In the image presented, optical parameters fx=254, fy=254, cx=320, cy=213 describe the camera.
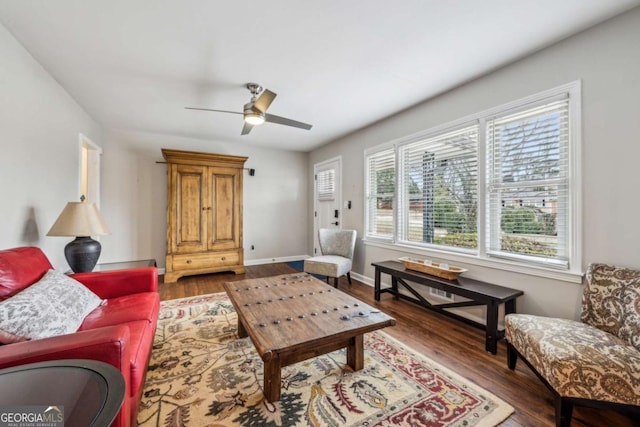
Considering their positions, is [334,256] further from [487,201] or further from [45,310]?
[45,310]

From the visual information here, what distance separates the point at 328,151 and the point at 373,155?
1.32m

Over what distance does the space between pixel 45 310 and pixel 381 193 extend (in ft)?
11.3

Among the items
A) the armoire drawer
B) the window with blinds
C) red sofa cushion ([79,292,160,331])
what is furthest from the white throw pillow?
the window with blinds

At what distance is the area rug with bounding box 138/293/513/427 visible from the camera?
139 cm

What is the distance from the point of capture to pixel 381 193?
12.3 feet

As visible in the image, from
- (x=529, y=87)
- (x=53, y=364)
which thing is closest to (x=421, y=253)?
→ (x=529, y=87)

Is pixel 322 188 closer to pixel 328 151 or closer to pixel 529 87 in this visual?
pixel 328 151

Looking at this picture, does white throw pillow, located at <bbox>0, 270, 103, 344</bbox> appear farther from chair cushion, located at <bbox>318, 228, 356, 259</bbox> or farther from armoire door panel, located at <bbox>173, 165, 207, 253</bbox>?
chair cushion, located at <bbox>318, 228, 356, 259</bbox>

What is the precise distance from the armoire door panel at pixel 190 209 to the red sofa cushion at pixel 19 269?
229cm

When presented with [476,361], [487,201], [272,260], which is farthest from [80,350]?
[272,260]

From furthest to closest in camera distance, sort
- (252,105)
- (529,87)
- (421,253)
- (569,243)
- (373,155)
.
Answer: (373,155)
(421,253)
(252,105)
(529,87)
(569,243)

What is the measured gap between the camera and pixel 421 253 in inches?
121

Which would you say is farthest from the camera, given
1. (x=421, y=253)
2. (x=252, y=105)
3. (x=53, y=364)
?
(x=421, y=253)

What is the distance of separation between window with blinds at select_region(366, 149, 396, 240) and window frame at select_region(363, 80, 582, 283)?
13 centimetres
